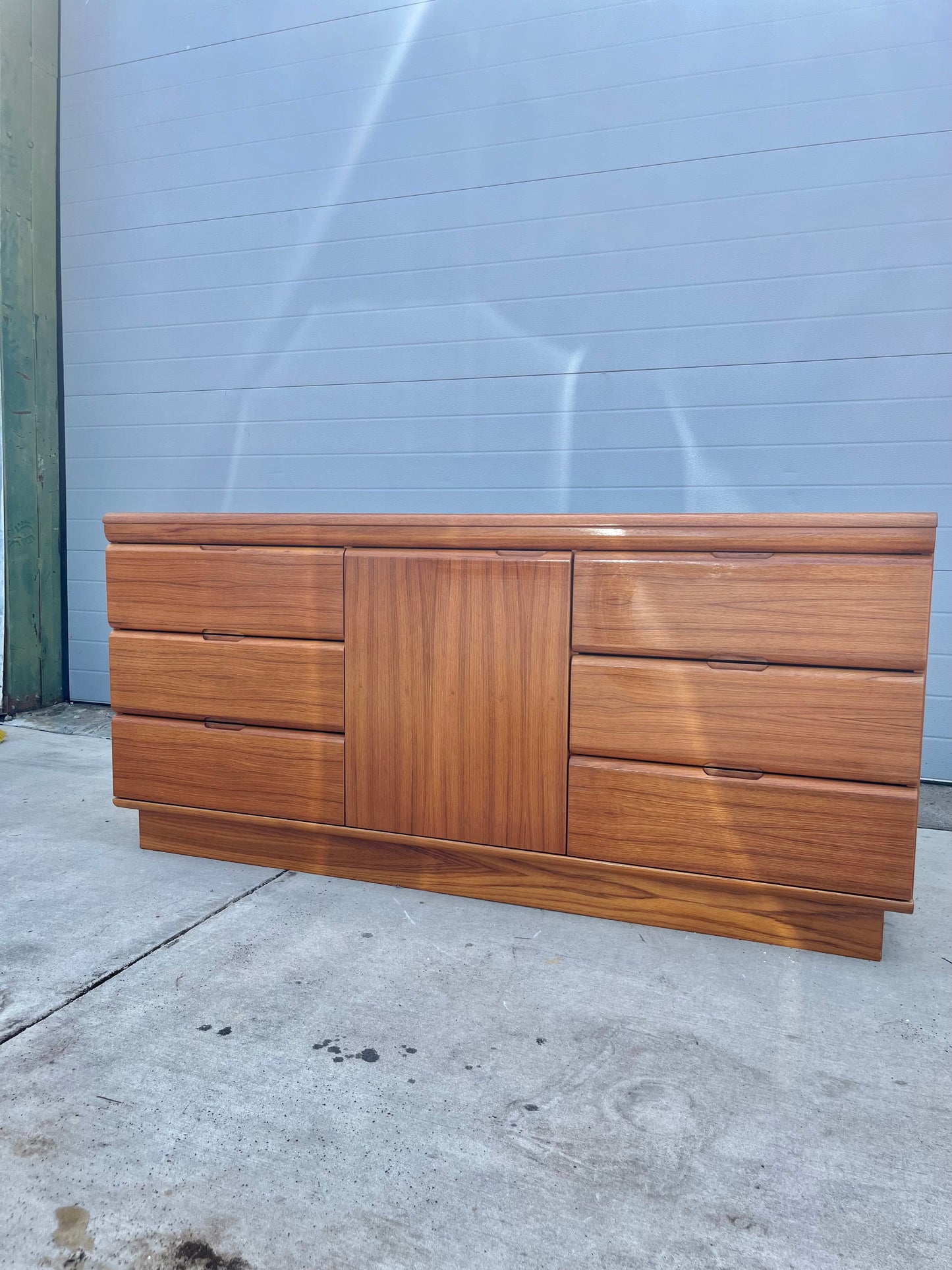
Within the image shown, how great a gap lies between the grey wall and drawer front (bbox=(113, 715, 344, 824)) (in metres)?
1.26

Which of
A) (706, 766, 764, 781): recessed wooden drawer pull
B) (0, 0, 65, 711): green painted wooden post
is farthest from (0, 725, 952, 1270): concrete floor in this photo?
(0, 0, 65, 711): green painted wooden post

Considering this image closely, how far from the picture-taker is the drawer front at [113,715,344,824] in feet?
5.99

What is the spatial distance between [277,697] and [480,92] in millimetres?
2210

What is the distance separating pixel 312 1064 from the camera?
116 cm

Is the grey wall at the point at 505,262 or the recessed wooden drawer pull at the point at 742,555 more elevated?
the grey wall at the point at 505,262

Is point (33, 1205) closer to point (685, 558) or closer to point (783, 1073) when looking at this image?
point (783, 1073)

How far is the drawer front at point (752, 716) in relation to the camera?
4.72 ft

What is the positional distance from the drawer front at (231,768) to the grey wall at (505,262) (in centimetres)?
126

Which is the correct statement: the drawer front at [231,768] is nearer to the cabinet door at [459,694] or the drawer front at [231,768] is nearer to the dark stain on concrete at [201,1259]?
the cabinet door at [459,694]

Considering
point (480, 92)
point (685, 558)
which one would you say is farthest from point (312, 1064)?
point (480, 92)

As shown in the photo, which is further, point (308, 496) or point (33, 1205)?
point (308, 496)

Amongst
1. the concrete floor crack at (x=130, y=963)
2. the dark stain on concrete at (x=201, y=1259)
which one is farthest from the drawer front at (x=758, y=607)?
the dark stain on concrete at (x=201, y=1259)

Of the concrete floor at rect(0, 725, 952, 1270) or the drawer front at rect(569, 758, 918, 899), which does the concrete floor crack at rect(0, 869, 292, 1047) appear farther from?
the drawer front at rect(569, 758, 918, 899)

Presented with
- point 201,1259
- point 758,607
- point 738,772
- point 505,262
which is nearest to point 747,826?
point 738,772
